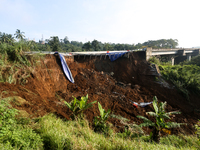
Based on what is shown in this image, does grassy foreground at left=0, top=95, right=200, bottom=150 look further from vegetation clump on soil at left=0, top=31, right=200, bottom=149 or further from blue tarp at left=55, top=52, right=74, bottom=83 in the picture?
blue tarp at left=55, top=52, right=74, bottom=83

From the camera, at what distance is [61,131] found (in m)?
2.99

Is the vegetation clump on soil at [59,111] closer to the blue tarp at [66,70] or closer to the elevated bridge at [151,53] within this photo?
the blue tarp at [66,70]

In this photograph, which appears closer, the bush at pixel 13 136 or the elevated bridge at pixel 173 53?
the bush at pixel 13 136

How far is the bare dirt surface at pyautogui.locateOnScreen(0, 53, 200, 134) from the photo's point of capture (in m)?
4.81

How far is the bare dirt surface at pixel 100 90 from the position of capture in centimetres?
481

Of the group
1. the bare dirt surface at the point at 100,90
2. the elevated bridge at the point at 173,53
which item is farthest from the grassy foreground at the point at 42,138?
the elevated bridge at the point at 173,53

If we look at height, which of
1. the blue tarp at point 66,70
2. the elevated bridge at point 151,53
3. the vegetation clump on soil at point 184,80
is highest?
the elevated bridge at point 151,53

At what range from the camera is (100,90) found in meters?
8.16

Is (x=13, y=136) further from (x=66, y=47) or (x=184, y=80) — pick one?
(x=66, y=47)

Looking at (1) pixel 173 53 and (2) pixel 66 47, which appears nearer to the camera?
(1) pixel 173 53

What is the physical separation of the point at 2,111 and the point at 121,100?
19.9 ft

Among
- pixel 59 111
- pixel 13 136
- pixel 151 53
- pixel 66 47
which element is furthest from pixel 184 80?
pixel 66 47

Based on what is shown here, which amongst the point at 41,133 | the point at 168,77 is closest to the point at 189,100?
the point at 168,77

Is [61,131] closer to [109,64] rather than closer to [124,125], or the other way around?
[124,125]
